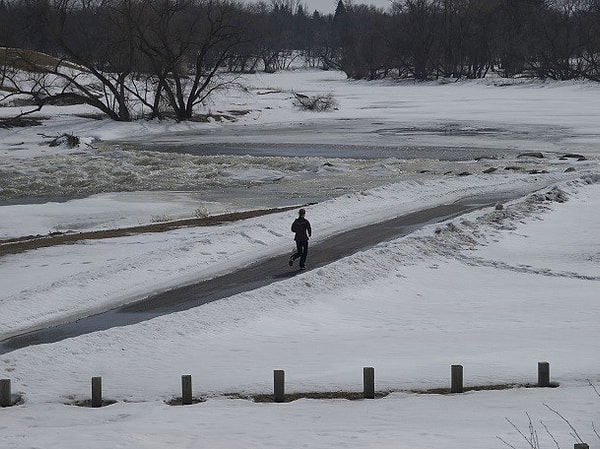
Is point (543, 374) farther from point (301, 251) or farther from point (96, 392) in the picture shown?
point (301, 251)

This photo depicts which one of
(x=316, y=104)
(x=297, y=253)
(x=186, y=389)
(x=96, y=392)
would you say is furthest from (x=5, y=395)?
(x=316, y=104)

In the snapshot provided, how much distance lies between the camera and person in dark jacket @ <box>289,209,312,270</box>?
75.9 ft

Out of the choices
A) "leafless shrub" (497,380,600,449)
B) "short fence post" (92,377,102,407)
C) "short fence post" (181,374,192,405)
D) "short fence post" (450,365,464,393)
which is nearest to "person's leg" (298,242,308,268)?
"short fence post" (450,365,464,393)

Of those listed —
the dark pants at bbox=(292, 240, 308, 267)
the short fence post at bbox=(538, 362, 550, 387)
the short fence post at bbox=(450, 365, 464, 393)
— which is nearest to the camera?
the short fence post at bbox=(450, 365, 464, 393)

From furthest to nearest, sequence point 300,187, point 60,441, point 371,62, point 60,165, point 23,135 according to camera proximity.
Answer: point 371,62 → point 23,135 → point 60,165 → point 300,187 → point 60,441

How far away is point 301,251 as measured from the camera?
23.8 metres

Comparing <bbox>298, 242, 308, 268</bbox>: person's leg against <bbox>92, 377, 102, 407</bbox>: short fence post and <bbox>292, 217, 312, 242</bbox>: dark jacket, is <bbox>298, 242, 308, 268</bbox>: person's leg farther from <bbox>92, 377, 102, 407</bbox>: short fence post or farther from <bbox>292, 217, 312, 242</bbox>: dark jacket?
<bbox>92, 377, 102, 407</bbox>: short fence post

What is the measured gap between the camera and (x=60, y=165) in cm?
4603

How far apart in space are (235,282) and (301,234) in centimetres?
179

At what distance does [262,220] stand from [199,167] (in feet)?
55.3

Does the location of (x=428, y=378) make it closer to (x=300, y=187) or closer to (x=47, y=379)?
(x=47, y=379)

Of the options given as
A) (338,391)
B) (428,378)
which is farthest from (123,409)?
(428,378)

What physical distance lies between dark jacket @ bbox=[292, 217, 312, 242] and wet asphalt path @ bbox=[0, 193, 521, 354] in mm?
835

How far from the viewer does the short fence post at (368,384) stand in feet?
48.0
